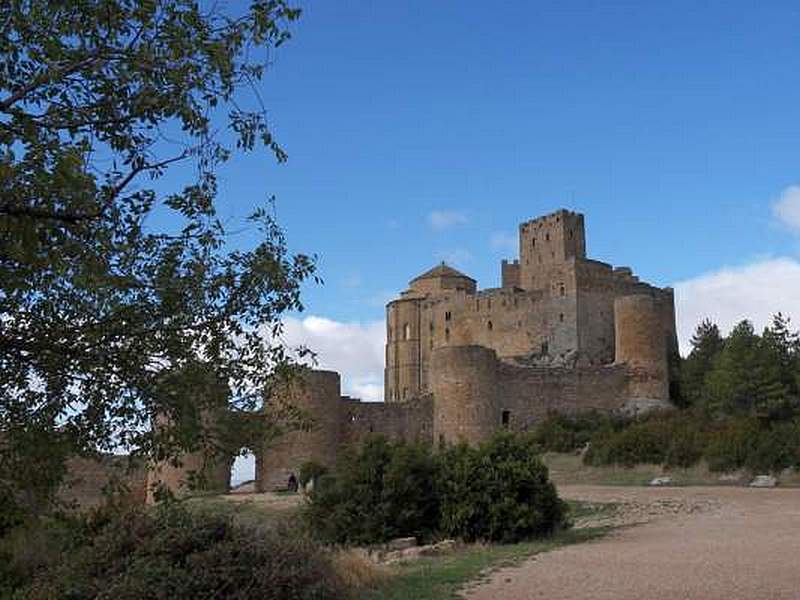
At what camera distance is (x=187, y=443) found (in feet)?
22.5

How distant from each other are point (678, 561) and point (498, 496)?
5195mm

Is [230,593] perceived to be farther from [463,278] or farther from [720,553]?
[463,278]

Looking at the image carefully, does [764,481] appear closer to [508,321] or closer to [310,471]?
[310,471]

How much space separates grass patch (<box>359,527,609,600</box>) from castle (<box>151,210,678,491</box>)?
50.4 feet

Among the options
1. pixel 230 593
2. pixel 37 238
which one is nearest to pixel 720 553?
pixel 230 593

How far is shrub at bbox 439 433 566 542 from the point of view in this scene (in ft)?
57.6

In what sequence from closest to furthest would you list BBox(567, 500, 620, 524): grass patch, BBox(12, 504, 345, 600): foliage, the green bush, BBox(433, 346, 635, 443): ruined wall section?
1. BBox(12, 504, 345, 600): foliage
2. the green bush
3. BBox(567, 500, 620, 524): grass patch
4. BBox(433, 346, 635, 443): ruined wall section

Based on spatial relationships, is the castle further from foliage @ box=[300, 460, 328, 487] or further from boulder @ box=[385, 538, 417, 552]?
boulder @ box=[385, 538, 417, 552]

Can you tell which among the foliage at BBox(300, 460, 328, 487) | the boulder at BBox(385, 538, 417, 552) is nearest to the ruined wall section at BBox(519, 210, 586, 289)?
the foliage at BBox(300, 460, 328, 487)

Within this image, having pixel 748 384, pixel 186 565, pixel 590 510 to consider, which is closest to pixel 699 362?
pixel 748 384

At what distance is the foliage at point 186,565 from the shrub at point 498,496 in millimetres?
6406

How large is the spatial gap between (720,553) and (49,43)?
11233mm

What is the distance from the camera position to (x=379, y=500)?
18953mm

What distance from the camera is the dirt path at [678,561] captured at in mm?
10758
